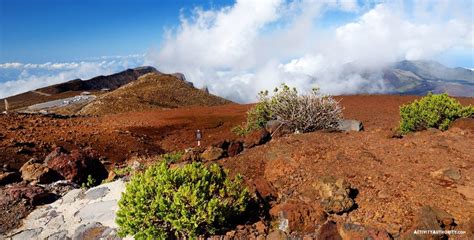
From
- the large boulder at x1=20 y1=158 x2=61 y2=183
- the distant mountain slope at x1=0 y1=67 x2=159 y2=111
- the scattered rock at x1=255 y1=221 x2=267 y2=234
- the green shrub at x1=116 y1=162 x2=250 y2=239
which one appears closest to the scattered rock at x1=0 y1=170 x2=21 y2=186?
the large boulder at x1=20 y1=158 x2=61 y2=183

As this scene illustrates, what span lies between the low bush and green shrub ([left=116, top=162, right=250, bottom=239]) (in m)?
5.19

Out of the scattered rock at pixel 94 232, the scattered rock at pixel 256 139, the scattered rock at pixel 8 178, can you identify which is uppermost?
the scattered rock at pixel 256 139

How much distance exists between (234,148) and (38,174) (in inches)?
169

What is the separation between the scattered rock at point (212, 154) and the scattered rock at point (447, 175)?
4.02m

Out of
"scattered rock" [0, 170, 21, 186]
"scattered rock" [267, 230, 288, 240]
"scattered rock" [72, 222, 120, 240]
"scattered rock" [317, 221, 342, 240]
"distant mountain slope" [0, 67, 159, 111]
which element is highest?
"distant mountain slope" [0, 67, 159, 111]

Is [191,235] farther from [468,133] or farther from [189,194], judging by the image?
[468,133]

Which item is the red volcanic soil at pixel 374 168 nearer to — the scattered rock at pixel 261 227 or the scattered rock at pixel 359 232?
the scattered rock at pixel 359 232

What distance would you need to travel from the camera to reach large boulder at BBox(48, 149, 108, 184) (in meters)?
9.09

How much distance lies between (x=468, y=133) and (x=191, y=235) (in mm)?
7152

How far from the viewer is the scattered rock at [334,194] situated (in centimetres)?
577

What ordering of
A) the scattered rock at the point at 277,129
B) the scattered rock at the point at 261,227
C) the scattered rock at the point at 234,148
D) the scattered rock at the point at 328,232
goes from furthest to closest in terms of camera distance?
the scattered rock at the point at 277,129
the scattered rock at the point at 234,148
the scattered rock at the point at 261,227
the scattered rock at the point at 328,232

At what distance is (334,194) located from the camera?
233 inches

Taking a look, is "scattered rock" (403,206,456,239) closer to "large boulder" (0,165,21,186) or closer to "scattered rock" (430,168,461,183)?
"scattered rock" (430,168,461,183)

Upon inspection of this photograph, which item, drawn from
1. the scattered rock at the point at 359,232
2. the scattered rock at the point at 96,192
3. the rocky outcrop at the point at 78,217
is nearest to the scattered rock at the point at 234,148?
the rocky outcrop at the point at 78,217
